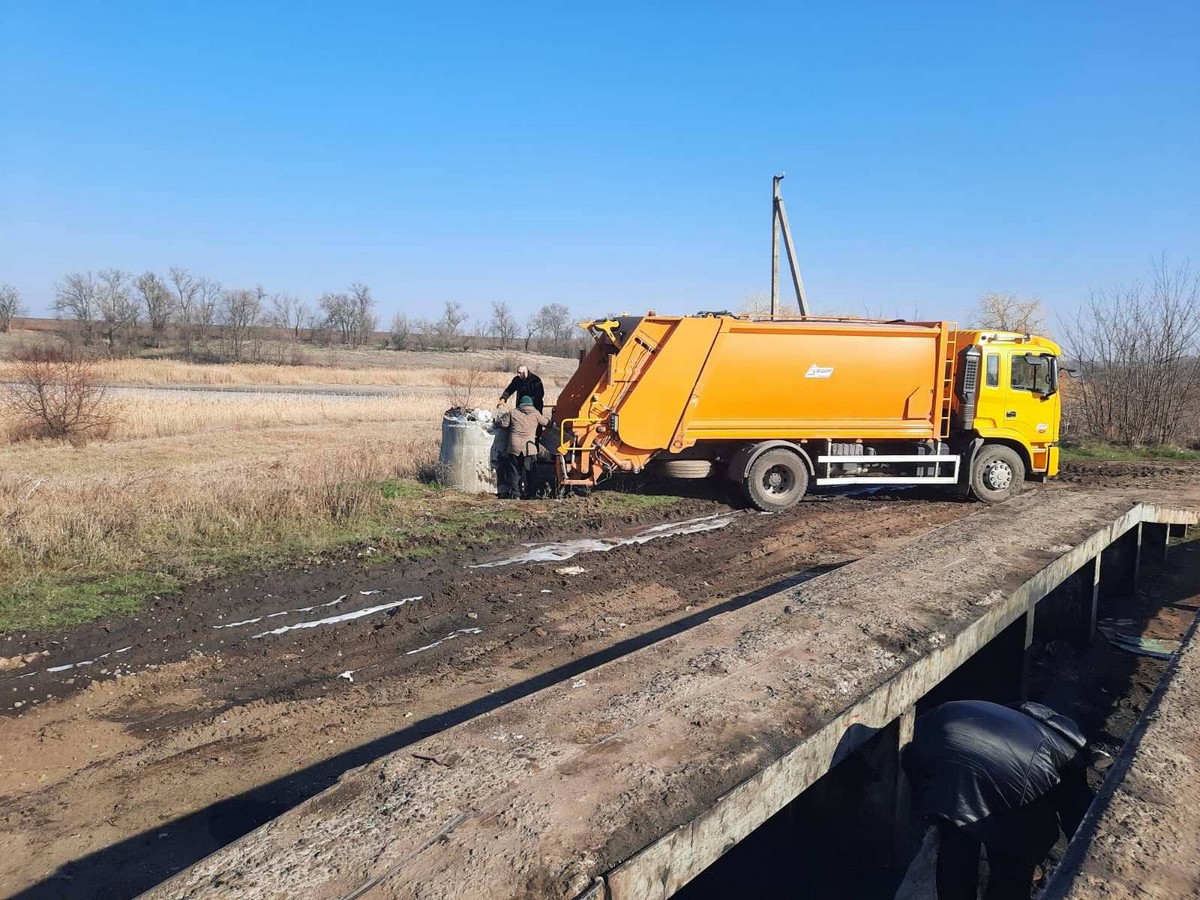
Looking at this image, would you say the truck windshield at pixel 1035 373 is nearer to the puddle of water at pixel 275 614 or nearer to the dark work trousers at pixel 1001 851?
the puddle of water at pixel 275 614

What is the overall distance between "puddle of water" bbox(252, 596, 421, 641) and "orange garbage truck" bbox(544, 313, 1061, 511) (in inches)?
178

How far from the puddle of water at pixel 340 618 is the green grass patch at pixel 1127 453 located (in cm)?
1611

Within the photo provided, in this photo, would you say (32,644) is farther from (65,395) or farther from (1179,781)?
(65,395)

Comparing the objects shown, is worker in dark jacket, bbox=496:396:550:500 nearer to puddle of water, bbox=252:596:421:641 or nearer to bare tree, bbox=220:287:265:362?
puddle of water, bbox=252:596:421:641

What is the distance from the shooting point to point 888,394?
12.3 m

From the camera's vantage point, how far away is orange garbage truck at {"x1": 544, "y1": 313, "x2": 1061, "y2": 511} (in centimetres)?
1135

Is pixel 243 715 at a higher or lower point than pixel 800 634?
lower

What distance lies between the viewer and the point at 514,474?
1185 cm

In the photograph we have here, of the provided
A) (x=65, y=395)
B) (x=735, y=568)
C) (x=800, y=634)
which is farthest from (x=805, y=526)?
(x=65, y=395)

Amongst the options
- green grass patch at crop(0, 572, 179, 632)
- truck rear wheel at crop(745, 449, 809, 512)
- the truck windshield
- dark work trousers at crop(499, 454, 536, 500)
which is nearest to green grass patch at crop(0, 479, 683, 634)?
green grass patch at crop(0, 572, 179, 632)

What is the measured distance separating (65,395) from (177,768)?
650 inches

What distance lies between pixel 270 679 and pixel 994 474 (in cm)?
1110

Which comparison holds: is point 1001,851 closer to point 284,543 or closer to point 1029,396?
point 284,543

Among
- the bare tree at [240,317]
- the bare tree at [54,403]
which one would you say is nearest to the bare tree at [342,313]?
the bare tree at [240,317]
